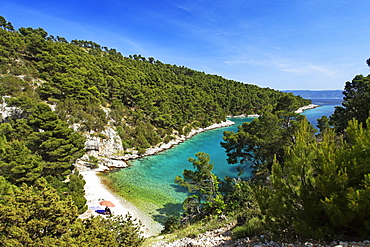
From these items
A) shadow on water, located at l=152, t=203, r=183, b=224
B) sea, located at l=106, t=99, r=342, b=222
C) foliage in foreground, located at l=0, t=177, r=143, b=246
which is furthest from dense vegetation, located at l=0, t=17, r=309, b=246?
sea, located at l=106, t=99, r=342, b=222

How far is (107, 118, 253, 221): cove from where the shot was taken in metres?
16.8

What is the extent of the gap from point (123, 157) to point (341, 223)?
28304 millimetres

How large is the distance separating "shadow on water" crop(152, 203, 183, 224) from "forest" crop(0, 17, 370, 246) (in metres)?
1.61

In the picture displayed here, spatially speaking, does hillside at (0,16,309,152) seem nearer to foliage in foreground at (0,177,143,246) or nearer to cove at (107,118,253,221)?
cove at (107,118,253,221)

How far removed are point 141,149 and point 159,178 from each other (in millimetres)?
9571

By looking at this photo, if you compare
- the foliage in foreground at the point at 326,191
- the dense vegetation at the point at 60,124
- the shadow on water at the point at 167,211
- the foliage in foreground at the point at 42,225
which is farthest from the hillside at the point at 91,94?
the foliage in foreground at the point at 326,191

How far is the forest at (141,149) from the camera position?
146 inches

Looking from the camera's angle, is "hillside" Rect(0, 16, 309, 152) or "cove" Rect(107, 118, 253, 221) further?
"hillside" Rect(0, 16, 309, 152)

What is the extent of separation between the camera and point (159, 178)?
74.8ft

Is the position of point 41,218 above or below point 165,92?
below

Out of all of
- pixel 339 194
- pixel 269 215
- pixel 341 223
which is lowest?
pixel 269 215

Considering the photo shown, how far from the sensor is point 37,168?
14016 millimetres

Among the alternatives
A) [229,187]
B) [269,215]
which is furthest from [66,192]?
[269,215]

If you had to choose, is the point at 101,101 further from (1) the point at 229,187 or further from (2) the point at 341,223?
(2) the point at 341,223
